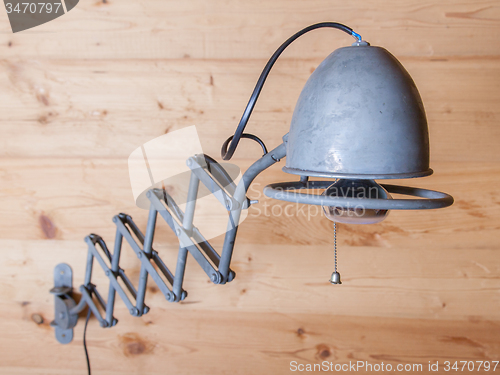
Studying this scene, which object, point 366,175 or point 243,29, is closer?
point 366,175

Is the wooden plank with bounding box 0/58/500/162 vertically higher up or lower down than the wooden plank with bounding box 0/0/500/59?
lower down

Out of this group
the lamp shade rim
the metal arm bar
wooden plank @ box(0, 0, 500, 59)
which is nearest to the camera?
the lamp shade rim

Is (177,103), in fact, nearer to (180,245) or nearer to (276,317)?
(180,245)

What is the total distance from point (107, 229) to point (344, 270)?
58cm

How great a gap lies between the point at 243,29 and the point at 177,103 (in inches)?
8.8

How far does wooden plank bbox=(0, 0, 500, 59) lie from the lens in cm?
75

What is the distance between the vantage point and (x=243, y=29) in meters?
0.77

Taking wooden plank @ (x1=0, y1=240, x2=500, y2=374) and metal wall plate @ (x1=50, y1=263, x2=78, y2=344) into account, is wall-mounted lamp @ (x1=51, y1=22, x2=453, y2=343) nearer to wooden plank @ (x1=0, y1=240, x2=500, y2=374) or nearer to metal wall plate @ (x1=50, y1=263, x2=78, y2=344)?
wooden plank @ (x1=0, y1=240, x2=500, y2=374)

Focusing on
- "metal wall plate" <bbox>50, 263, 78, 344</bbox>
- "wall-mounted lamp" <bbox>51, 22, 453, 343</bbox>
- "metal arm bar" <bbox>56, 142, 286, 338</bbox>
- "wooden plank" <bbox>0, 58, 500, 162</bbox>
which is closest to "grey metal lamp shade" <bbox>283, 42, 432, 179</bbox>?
"wall-mounted lamp" <bbox>51, 22, 453, 343</bbox>

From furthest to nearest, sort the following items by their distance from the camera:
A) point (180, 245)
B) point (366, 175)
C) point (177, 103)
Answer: point (177, 103) → point (180, 245) → point (366, 175)

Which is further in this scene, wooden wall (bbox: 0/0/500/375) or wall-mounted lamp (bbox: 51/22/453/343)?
wooden wall (bbox: 0/0/500/375)

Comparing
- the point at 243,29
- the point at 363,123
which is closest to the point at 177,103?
the point at 243,29

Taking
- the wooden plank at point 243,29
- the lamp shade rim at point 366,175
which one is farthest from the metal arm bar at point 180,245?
the wooden plank at point 243,29

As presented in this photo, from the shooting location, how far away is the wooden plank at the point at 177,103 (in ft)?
2.50
